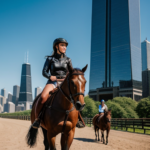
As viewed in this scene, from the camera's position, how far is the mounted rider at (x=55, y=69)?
→ 454 cm

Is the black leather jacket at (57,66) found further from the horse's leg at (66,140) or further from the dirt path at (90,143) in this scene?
the dirt path at (90,143)

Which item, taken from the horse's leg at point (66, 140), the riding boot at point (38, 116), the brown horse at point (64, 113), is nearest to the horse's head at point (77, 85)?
the brown horse at point (64, 113)

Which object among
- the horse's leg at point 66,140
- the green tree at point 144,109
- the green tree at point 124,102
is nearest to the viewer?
the horse's leg at point 66,140

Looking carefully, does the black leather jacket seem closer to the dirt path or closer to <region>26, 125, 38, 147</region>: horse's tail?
<region>26, 125, 38, 147</region>: horse's tail

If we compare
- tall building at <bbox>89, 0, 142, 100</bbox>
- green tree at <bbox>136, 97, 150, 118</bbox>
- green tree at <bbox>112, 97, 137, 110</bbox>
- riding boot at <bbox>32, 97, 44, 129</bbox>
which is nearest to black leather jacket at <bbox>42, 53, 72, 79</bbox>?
riding boot at <bbox>32, 97, 44, 129</bbox>

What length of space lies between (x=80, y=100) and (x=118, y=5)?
532ft

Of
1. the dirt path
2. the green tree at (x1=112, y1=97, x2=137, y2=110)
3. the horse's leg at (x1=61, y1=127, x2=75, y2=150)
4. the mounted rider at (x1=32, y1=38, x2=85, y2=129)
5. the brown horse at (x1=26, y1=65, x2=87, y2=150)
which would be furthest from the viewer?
the green tree at (x1=112, y1=97, x2=137, y2=110)

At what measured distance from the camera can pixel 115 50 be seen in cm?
14262

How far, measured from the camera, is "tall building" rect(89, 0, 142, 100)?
415 ft

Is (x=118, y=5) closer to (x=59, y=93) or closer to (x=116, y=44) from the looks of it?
(x=116, y=44)

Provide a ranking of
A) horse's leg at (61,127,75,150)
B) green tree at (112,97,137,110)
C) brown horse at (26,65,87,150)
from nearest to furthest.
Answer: brown horse at (26,65,87,150), horse's leg at (61,127,75,150), green tree at (112,97,137,110)

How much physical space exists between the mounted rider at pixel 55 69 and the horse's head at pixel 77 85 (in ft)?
3.26

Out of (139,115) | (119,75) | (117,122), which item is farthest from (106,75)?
(117,122)

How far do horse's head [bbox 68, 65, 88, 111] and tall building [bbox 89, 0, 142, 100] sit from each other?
120 meters
